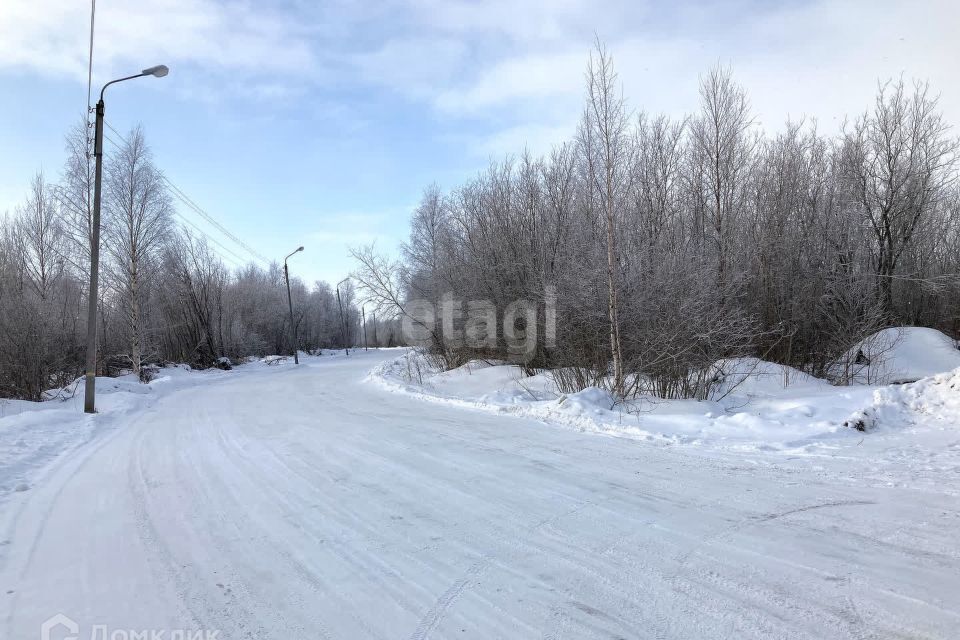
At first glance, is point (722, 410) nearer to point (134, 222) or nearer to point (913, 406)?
point (913, 406)

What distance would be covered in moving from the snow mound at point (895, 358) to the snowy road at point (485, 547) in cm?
974

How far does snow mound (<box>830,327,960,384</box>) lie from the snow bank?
1.44 metres

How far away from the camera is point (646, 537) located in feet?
11.7

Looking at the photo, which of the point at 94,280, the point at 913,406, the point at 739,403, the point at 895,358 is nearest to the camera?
the point at 913,406

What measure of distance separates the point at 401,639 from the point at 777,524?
2.99m

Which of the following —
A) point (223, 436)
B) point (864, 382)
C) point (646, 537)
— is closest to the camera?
point (646, 537)

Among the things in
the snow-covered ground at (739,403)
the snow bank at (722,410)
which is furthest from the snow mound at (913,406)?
the snow bank at (722,410)

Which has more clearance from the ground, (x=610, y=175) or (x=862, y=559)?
(x=610, y=175)

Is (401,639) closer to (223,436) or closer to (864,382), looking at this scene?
(223,436)

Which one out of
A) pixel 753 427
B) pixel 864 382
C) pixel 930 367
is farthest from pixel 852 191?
pixel 753 427

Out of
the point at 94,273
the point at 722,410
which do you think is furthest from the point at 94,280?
the point at 722,410

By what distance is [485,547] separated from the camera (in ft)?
11.3

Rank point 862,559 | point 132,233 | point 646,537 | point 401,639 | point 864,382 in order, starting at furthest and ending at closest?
point 132,233 < point 864,382 < point 646,537 < point 862,559 < point 401,639

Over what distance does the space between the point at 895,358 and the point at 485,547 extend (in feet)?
51.3
